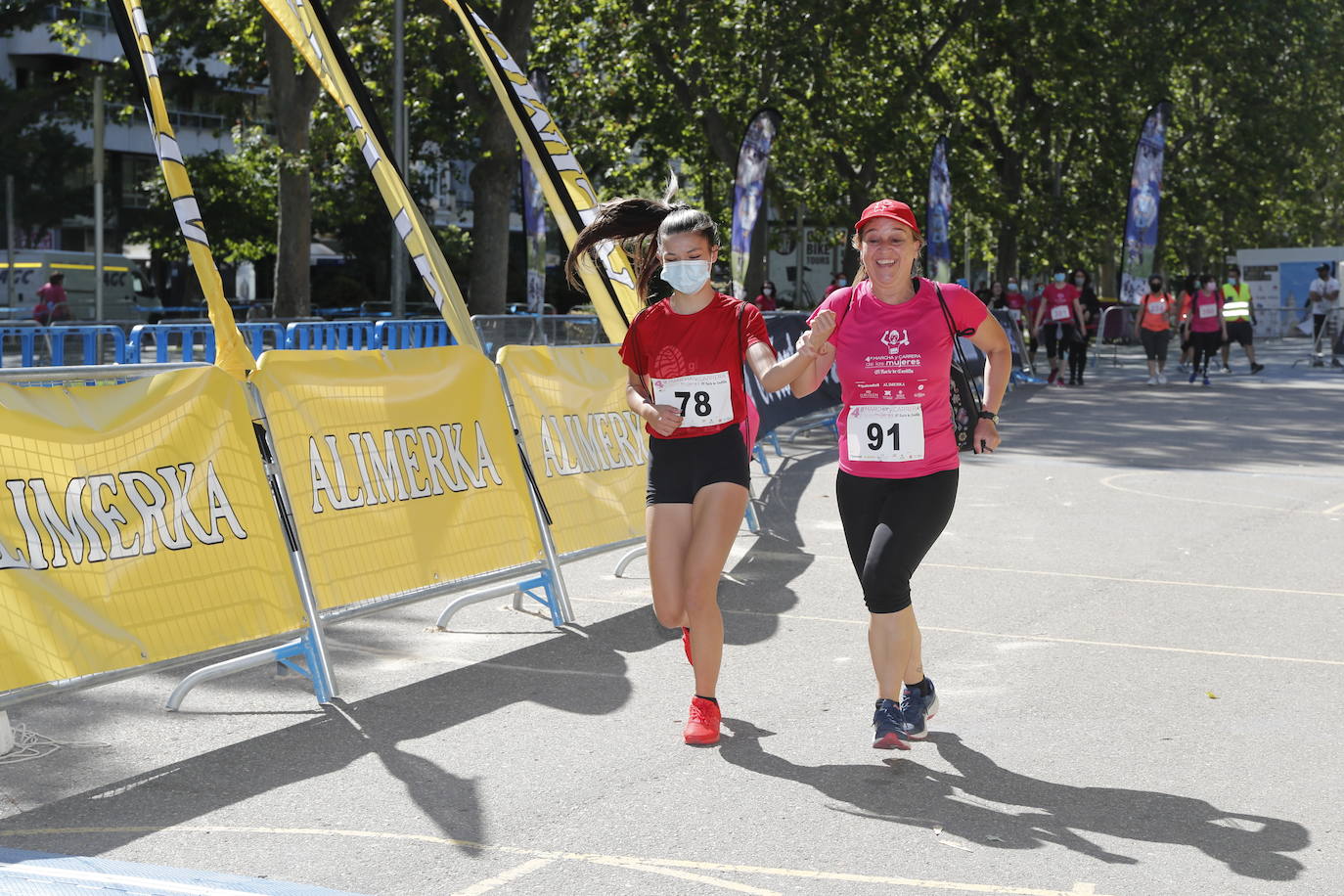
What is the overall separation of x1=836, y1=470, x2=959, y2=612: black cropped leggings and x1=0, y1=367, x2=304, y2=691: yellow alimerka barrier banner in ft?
7.47

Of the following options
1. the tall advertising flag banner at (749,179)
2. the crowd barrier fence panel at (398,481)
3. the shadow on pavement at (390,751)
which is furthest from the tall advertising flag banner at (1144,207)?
the crowd barrier fence panel at (398,481)

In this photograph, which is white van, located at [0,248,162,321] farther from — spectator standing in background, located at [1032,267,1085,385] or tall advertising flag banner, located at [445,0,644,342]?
tall advertising flag banner, located at [445,0,644,342]

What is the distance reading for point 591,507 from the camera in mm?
8680

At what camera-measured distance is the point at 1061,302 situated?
25.2m

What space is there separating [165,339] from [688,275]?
8.49 metres

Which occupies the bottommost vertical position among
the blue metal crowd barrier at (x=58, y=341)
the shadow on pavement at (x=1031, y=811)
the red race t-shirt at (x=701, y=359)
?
the shadow on pavement at (x=1031, y=811)

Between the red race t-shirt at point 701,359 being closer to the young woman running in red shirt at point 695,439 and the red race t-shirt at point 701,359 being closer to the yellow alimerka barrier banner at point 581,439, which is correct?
the young woman running in red shirt at point 695,439

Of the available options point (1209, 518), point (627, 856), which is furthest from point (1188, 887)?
point (1209, 518)

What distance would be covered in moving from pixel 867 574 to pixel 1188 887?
1.59 meters

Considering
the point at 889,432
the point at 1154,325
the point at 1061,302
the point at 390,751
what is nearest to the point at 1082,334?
the point at 1061,302

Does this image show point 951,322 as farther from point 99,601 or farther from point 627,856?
point 99,601

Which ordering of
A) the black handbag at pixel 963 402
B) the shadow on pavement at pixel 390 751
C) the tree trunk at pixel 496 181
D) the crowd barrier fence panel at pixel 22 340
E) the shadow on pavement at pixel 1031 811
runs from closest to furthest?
1. the shadow on pavement at pixel 1031 811
2. the shadow on pavement at pixel 390 751
3. the black handbag at pixel 963 402
4. the crowd barrier fence panel at pixel 22 340
5. the tree trunk at pixel 496 181

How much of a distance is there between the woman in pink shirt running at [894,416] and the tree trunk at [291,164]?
20.7 m

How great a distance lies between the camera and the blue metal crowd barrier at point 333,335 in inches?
635
